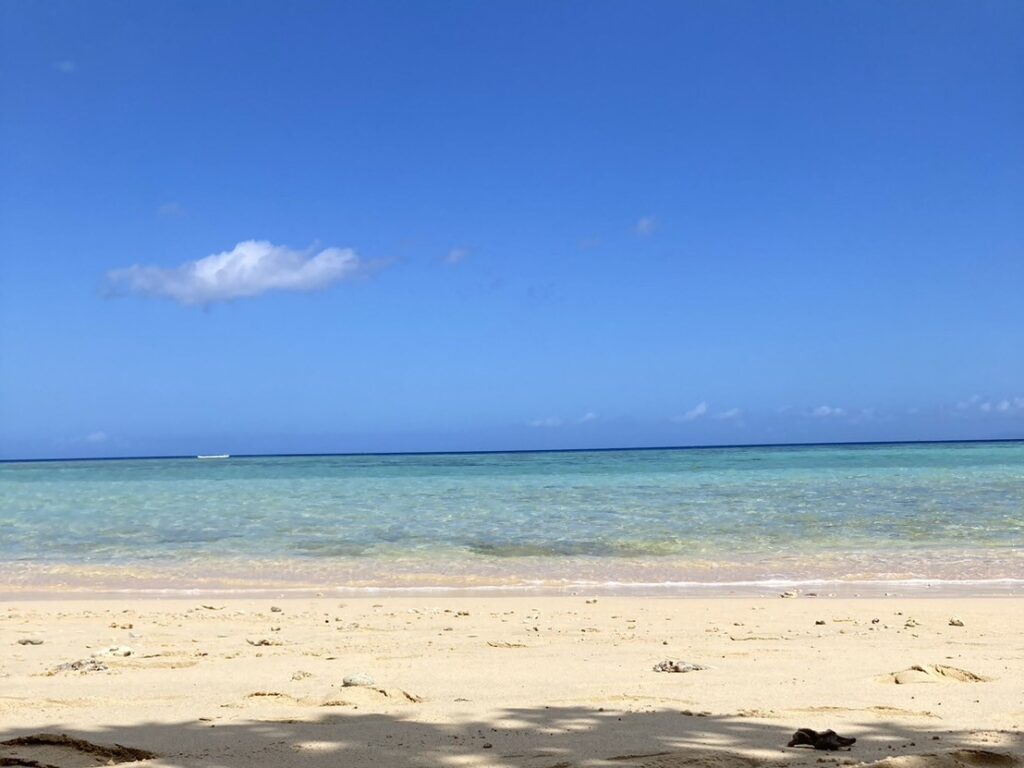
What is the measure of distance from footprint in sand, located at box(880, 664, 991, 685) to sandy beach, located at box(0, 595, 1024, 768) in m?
0.02

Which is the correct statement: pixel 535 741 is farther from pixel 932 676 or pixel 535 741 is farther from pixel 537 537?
pixel 537 537

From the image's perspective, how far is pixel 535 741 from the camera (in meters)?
3.76

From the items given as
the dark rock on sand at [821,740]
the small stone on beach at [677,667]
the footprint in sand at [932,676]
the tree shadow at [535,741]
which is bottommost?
the small stone on beach at [677,667]

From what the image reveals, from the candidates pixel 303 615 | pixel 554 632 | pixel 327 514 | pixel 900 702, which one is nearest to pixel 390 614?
pixel 303 615

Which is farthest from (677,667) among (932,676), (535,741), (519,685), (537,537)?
(537,537)

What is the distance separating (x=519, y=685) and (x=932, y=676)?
8.07ft

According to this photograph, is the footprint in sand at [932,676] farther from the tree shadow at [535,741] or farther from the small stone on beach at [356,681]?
the small stone on beach at [356,681]

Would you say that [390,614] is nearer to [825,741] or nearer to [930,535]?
[825,741]

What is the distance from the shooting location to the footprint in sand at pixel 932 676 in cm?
496

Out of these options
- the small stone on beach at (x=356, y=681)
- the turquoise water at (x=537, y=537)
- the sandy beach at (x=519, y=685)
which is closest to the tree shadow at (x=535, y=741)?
the sandy beach at (x=519, y=685)

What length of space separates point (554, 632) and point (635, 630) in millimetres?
702

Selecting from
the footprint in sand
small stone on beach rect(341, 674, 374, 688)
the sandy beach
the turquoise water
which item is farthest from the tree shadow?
the turquoise water

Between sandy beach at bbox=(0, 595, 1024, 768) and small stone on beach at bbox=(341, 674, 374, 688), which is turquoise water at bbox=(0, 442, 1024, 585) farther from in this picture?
small stone on beach at bbox=(341, 674, 374, 688)

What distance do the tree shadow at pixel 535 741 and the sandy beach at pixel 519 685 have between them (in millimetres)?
14
